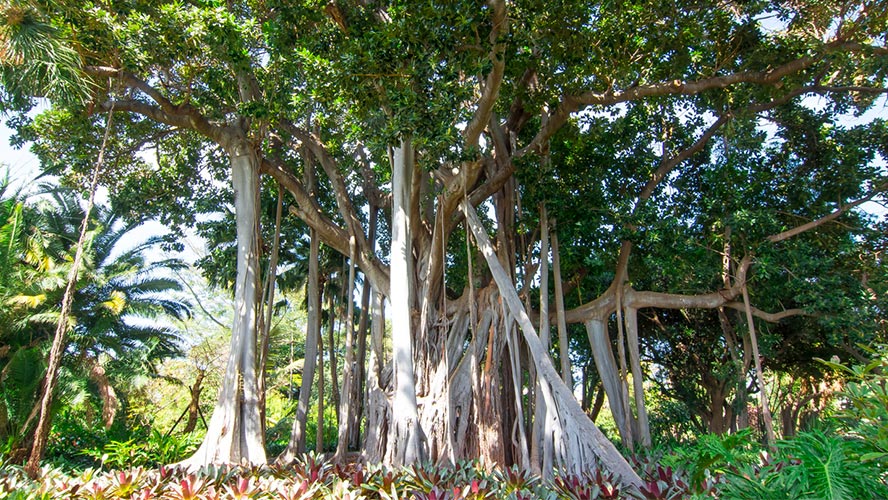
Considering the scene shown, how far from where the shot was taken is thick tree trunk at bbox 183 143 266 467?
6.53m

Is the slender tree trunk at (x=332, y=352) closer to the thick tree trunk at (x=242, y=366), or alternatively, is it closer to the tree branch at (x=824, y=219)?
the thick tree trunk at (x=242, y=366)

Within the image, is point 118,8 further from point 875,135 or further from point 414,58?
point 875,135

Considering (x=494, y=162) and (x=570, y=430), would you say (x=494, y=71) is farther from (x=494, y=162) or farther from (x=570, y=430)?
(x=570, y=430)

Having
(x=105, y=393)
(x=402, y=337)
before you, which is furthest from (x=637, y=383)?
(x=105, y=393)

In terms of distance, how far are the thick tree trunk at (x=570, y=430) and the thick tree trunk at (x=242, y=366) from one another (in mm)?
3315

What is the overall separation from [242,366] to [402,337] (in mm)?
2321

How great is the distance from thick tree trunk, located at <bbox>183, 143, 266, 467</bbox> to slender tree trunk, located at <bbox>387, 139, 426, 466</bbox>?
1.75 meters

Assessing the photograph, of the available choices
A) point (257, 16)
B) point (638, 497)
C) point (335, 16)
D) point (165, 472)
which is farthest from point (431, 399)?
point (257, 16)

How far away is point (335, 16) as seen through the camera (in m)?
6.86

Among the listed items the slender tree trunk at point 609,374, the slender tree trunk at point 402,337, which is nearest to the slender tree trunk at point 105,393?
the slender tree trunk at point 402,337

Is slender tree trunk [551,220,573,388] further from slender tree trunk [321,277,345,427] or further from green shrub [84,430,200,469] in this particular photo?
green shrub [84,430,200,469]

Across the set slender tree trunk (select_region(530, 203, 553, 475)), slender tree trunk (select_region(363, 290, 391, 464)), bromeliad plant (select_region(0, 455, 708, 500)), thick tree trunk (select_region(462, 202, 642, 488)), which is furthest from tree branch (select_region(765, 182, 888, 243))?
slender tree trunk (select_region(363, 290, 391, 464))

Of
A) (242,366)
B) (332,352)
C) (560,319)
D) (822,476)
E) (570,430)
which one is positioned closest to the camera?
(822,476)

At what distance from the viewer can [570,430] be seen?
19.0 ft
